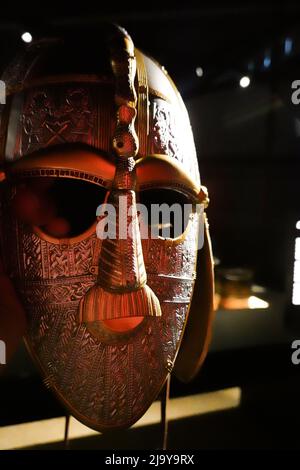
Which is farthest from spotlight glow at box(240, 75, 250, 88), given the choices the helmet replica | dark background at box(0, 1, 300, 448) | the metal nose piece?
the metal nose piece

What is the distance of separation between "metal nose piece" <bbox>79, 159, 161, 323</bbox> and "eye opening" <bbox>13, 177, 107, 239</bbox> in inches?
2.0

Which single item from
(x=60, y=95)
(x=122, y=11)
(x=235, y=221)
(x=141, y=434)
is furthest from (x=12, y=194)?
(x=235, y=221)

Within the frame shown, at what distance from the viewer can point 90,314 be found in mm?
633

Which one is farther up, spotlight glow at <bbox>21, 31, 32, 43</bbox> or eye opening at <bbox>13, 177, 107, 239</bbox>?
spotlight glow at <bbox>21, 31, 32, 43</bbox>

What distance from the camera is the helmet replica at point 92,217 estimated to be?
0.64 meters

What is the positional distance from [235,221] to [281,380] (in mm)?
520

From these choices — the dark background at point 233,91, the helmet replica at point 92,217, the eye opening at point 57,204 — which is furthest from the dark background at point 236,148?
the eye opening at point 57,204

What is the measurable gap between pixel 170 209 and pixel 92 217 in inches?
5.7

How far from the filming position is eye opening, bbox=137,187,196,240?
731 millimetres

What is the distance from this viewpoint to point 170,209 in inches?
29.5

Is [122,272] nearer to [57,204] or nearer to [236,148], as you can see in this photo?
[57,204]

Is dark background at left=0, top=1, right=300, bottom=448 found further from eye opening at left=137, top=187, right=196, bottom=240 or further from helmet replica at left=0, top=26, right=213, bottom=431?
eye opening at left=137, top=187, right=196, bottom=240

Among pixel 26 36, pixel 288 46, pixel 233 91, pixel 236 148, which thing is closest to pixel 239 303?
pixel 236 148
